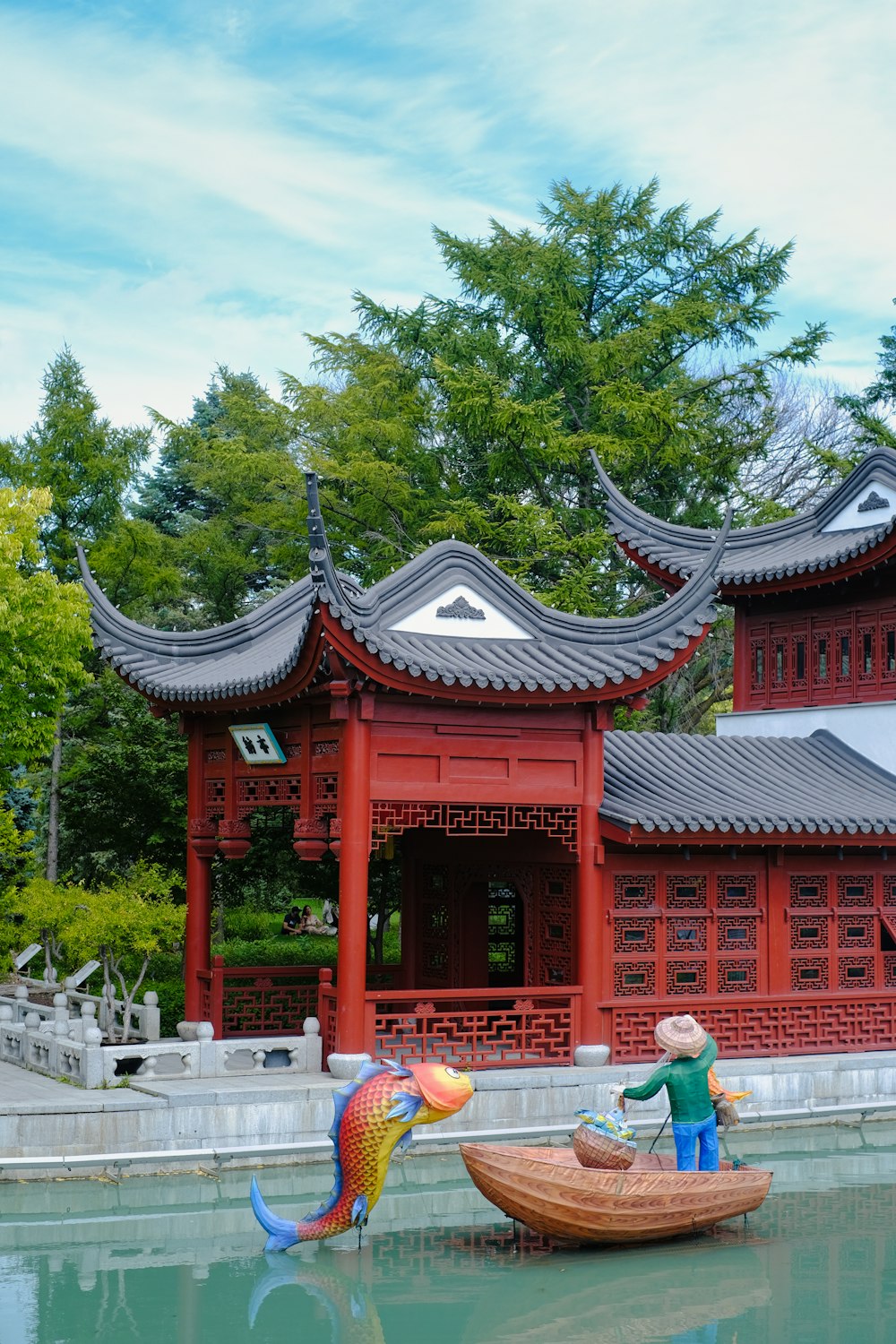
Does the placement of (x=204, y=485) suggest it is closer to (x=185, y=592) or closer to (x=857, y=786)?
(x=185, y=592)

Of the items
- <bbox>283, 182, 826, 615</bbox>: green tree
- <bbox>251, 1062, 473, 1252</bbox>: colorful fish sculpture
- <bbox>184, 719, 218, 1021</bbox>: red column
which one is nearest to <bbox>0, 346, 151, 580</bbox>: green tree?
<bbox>283, 182, 826, 615</bbox>: green tree

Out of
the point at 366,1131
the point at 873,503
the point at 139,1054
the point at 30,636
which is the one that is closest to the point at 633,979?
the point at 139,1054

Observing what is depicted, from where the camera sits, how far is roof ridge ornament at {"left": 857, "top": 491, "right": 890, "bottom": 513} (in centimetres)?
1781

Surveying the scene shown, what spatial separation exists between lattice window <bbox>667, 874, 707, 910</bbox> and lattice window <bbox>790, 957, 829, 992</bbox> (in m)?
1.23

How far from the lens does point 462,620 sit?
1412cm

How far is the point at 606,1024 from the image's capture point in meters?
14.3

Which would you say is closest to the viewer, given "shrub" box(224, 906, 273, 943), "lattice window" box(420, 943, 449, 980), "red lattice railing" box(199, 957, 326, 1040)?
"red lattice railing" box(199, 957, 326, 1040)

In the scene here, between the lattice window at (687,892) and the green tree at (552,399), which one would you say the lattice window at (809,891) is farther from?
the green tree at (552,399)

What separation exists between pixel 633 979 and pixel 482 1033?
1791mm

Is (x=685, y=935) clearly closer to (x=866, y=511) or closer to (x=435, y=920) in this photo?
(x=435, y=920)

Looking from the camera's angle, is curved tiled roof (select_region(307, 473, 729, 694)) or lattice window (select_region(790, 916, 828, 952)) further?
lattice window (select_region(790, 916, 828, 952))

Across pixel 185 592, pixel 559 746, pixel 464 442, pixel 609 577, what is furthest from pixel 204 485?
pixel 559 746

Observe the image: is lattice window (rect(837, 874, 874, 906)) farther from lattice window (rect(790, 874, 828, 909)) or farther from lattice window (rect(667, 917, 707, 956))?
lattice window (rect(667, 917, 707, 956))

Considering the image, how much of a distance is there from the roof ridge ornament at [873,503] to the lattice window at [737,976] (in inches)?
223
